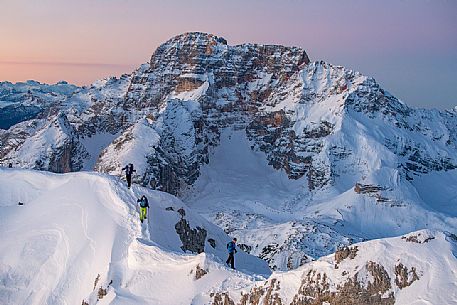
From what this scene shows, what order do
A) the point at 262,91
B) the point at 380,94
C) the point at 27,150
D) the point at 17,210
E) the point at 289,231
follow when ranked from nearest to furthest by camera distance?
the point at 17,210
the point at 289,231
the point at 27,150
the point at 380,94
the point at 262,91

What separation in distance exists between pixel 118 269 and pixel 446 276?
18410 millimetres

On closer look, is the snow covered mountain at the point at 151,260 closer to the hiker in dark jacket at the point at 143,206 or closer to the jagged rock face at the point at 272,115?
the hiker in dark jacket at the point at 143,206

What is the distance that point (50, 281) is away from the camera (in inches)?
Result: 1328

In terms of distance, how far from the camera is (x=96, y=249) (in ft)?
111

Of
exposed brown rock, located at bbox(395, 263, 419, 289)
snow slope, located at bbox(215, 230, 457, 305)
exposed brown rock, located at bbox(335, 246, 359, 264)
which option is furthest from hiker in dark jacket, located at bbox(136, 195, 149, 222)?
exposed brown rock, located at bbox(395, 263, 419, 289)

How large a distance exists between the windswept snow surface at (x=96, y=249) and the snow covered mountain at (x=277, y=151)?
57.3 m

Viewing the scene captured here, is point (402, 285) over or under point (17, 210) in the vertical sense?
over

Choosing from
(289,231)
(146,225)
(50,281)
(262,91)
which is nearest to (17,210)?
(50,281)

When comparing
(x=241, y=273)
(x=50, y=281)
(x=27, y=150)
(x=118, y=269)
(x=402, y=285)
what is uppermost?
(x=402, y=285)

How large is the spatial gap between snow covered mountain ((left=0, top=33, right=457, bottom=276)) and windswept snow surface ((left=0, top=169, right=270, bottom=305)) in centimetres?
5727

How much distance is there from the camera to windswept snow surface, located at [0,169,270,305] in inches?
1123

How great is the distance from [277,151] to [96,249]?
141 metres

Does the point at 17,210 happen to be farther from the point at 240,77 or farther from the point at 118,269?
the point at 240,77

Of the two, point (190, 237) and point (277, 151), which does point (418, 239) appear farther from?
point (277, 151)
